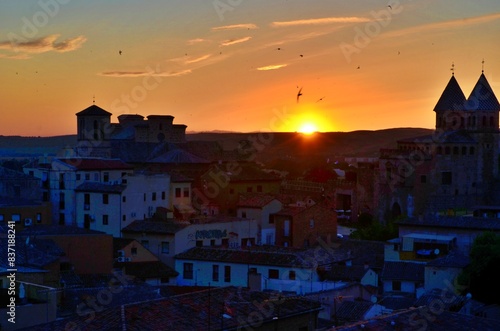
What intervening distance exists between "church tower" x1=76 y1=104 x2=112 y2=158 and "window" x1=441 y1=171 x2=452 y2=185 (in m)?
20.6

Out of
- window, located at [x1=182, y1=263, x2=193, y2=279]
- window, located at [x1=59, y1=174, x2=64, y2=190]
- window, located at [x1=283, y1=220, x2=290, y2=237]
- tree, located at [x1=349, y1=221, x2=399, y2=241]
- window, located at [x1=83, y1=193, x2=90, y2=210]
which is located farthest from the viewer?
tree, located at [x1=349, y1=221, x2=399, y2=241]

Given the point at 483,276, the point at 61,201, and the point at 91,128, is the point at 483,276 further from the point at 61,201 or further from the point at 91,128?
the point at 91,128

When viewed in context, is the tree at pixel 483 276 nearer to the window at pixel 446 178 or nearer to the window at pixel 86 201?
the window at pixel 86 201

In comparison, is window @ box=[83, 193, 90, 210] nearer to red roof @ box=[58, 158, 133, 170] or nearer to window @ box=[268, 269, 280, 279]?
red roof @ box=[58, 158, 133, 170]

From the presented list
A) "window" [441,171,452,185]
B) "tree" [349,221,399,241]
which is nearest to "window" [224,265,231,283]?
"tree" [349,221,399,241]

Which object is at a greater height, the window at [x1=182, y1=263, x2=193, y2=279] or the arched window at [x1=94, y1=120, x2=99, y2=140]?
the arched window at [x1=94, y1=120, x2=99, y2=140]

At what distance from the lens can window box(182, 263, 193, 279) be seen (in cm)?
3719

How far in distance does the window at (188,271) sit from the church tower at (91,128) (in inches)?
1094

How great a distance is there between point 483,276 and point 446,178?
91.2ft

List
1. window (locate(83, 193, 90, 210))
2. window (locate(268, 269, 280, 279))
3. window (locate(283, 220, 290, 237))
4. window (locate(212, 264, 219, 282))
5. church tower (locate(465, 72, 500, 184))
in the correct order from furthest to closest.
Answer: church tower (locate(465, 72, 500, 184)) < window (locate(83, 193, 90, 210)) < window (locate(283, 220, 290, 237)) < window (locate(212, 264, 219, 282)) < window (locate(268, 269, 280, 279))

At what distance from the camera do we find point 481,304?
2902 centimetres

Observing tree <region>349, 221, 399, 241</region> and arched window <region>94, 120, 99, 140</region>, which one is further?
arched window <region>94, 120, 99, 140</region>

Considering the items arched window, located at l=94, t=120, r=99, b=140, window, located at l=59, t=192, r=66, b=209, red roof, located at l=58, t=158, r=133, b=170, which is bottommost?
window, located at l=59, t=192, r=66, b=209

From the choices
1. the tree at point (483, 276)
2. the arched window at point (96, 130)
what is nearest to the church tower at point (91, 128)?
the arched window at point (96, 130)
